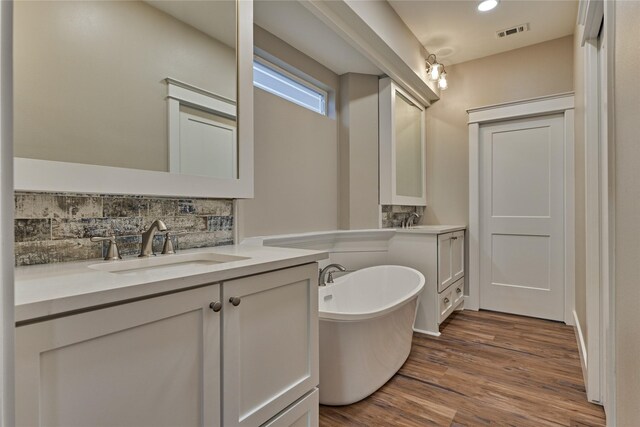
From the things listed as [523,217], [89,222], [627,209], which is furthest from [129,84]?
[523,217]

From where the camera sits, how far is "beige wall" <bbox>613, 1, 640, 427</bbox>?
0.77 m

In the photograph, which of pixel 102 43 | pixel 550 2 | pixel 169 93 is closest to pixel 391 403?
pixel 169 93

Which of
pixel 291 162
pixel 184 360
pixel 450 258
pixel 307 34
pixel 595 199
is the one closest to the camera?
pixel 184 360

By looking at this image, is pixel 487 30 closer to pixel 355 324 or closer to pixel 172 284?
pixel 355 324

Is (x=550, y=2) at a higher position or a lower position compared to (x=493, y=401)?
higher

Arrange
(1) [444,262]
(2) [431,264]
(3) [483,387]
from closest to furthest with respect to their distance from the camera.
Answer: (3) [483,387]
(2) [431,264]
(1) [444,262]

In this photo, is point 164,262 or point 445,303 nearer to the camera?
point 164,262

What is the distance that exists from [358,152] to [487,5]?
156 centimetres

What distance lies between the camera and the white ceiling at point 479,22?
2631 millimetres

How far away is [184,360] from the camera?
80cm

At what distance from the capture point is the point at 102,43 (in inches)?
43.3

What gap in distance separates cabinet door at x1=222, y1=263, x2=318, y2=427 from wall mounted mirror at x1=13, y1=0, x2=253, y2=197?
0.57m

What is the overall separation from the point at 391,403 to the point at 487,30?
3.25 metres

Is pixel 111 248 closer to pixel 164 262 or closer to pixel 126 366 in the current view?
pixel 164 262
